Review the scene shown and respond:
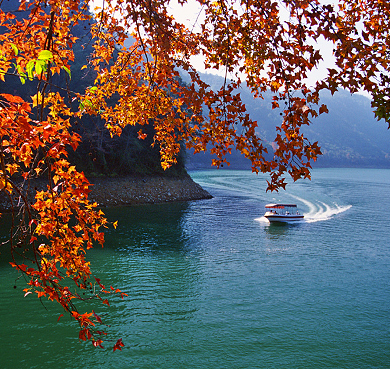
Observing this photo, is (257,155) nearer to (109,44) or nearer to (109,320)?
(109,44)

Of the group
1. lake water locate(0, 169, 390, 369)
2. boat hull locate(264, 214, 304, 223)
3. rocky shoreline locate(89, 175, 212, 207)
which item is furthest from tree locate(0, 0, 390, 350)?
rocky shoreline locate(89, 175, 212, 207)

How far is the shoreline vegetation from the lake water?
7.45m

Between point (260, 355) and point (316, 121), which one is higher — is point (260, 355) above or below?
below

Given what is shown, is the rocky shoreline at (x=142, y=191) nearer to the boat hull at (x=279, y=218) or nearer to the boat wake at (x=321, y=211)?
the boat hull at (x=279, y=218)

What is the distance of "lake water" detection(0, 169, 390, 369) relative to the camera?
996 centimetres

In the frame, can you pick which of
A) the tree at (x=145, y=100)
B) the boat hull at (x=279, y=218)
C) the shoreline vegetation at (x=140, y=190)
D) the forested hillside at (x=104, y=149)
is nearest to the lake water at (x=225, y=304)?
the boat hull at (x=279, y=218)

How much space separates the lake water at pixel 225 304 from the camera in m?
9.96

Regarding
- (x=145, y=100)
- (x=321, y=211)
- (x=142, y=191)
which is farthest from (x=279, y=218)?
(x=145, y=100)

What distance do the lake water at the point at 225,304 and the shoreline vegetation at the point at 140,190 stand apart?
24.5 ft

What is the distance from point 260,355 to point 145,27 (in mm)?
9207

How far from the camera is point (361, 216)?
31.9 metres

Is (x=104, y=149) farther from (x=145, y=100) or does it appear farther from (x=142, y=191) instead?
(x=145, y=100)

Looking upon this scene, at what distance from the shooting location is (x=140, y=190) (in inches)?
1389

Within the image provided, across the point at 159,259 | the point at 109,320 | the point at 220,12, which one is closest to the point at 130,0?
the point at 220,12
